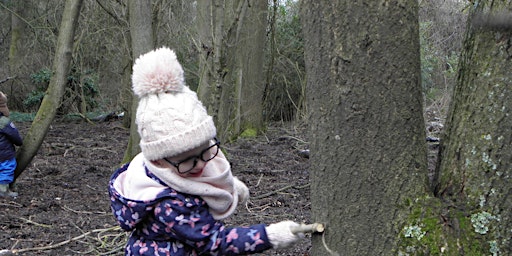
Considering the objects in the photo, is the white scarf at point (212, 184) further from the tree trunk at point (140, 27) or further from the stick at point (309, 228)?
the tree trunk at point (140, 27)

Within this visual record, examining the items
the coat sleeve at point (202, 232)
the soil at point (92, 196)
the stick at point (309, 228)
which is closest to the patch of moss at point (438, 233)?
the stick at point (309, 228)

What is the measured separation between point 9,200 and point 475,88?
5.18m

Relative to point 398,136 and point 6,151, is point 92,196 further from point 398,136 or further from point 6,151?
point 398,136

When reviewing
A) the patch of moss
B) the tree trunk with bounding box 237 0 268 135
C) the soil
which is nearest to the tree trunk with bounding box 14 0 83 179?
the soil

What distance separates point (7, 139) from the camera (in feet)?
20.0

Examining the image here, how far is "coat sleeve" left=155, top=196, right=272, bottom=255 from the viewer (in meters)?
2.19

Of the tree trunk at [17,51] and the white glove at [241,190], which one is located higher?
the white glove at [241,190]

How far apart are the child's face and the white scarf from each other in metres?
0.03

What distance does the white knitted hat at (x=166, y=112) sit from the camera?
218cm

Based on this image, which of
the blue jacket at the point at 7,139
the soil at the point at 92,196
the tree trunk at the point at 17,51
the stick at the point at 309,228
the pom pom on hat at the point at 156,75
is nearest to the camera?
the stick at the point at 309,228

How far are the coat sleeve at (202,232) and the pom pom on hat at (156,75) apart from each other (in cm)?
43

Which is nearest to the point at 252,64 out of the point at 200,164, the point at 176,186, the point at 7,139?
the point at 7,139

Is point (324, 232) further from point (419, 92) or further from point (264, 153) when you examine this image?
point (264, 153)

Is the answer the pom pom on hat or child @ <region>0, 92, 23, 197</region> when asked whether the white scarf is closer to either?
the pom pom on hat
